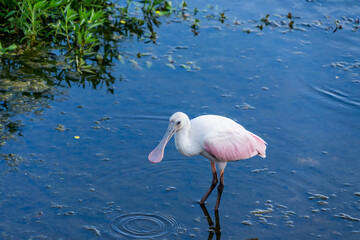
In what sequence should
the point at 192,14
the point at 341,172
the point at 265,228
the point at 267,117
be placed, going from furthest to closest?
the point at 192,14 < the point at 267,117 < the point at 341,172 < the point at 265,228

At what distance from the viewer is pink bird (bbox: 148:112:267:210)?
5289mm

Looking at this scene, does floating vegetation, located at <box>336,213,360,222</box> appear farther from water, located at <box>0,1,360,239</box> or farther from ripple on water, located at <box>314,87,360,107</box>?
ripple on water, located at <box>314,87,360,107</box>

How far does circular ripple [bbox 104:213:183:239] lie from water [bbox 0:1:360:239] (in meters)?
0.01

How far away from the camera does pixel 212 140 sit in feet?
17.3

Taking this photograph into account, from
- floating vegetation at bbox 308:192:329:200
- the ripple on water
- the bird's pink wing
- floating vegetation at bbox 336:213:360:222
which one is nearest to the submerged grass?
the ripple on water

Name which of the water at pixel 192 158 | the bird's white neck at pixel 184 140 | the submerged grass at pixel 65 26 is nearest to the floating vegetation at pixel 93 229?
the water at pixel 192 158

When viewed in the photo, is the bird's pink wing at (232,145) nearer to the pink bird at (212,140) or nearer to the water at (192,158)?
the pink bird at (212,140)

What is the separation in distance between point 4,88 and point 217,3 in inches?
177

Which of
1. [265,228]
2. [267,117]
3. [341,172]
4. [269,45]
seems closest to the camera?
[265,228]

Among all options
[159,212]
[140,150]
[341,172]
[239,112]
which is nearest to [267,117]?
[239,112]

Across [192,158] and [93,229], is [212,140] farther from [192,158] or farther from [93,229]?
[93,229]

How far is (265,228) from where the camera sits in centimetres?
509

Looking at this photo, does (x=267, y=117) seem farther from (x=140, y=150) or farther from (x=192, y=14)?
(x=192, y=14)

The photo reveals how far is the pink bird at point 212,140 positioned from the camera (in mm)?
5289
